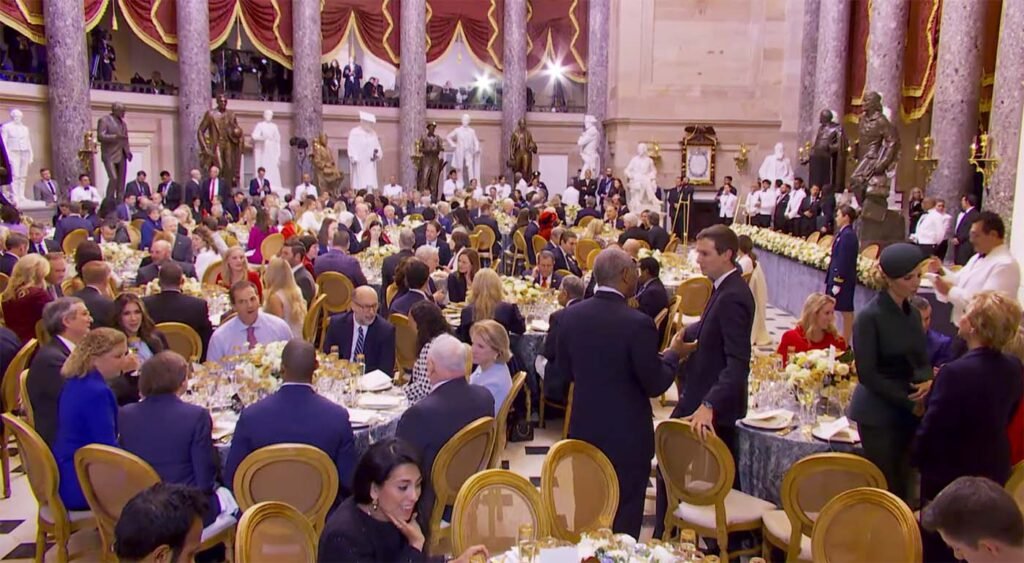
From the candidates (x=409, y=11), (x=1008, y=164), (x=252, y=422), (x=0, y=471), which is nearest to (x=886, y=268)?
(x=252, y=422)

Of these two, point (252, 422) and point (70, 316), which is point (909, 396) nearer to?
point (252, 422)

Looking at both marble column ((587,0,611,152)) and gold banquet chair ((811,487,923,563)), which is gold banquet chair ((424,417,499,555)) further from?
marble column ((587,0,611,152))

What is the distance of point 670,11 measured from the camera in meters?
21.2

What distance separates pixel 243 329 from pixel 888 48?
13.5m

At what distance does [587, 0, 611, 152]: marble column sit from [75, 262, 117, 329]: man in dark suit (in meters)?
18.3

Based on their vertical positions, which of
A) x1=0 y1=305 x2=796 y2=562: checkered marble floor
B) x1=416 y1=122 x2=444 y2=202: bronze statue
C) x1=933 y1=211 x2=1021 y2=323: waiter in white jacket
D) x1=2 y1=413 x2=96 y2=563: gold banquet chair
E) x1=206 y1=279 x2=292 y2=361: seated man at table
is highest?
x1=416 y1=122 x2=444 y2=202: bronze statue

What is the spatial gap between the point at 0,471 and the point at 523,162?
18080 millimetres

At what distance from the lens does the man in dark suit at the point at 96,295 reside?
6.06 m

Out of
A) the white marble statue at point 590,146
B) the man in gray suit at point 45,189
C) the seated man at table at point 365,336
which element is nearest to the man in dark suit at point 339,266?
the seated man at table at point 365,336

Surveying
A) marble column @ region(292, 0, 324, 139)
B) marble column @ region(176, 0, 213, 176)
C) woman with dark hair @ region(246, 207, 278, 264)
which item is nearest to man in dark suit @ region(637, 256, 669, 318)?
woman with dark hair @ region(246, 207, 278, 264)

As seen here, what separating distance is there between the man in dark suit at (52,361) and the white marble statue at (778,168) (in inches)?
674

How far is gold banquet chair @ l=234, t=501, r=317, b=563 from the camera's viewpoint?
291 cm

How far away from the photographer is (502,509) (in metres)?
3.35

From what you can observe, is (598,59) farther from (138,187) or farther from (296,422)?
(296,422)
